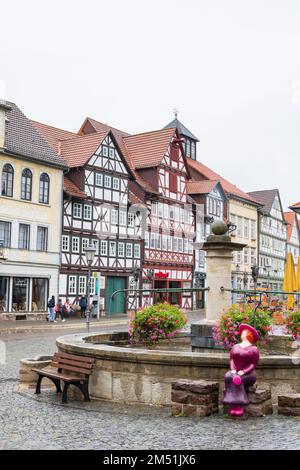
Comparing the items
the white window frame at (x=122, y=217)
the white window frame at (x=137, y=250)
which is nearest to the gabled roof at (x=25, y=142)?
the white window frame at (x=122, y=217)

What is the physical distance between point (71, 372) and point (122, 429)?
2.64m

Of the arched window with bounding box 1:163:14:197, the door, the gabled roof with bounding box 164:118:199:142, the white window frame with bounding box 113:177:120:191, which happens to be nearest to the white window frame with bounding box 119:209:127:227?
the white window frame with bounding box 113:177:120:191

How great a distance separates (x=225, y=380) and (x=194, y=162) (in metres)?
51.8

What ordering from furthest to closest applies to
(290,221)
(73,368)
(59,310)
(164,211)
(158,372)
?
(290,221), (164,211), (59,310), (73,368), (158,372)

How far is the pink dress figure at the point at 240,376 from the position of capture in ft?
27.3

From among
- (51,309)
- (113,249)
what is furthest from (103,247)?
(51,309)

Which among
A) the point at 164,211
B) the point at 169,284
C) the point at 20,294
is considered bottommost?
the point at 20,294

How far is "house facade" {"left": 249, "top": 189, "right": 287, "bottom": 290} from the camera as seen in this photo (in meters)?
65.8

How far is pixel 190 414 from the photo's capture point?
8.48 metres

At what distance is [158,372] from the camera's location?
30.6ft

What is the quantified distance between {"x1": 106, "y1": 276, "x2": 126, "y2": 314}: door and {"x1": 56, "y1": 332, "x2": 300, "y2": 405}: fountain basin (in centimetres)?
2958

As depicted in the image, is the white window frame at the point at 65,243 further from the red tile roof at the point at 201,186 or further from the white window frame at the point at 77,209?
the red tile roof at the point at 201,186

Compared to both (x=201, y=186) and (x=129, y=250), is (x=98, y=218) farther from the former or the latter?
(x=201, y=186)

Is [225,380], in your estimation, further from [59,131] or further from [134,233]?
[59,131]
